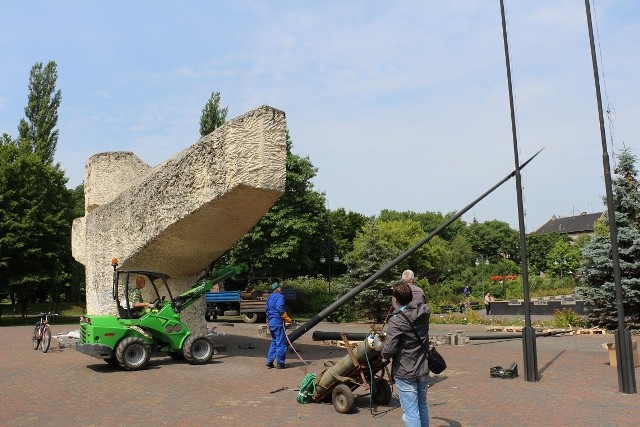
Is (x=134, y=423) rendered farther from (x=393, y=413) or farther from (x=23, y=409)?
(x=393, y=413)

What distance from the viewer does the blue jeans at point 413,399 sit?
223 inches

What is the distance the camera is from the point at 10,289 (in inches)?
1075

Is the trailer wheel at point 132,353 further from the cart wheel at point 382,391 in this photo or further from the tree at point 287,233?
the tree at point 287,233

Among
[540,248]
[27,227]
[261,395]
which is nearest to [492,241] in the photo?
[540,248]

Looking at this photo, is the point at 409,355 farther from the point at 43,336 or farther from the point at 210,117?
the point at 210,117

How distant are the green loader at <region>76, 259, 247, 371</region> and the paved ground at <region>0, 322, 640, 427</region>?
1.10ft

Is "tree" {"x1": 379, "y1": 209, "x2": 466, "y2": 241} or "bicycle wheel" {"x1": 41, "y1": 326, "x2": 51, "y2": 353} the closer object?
"bicycle wheel" {"x1": 41, "y1": 326, "x2": 51, "y2": 353}

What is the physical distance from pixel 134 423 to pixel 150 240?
6162mm

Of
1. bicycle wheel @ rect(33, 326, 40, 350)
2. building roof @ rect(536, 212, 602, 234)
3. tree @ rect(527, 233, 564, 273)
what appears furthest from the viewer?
building roof @ rect(536, 212, 602, 234)

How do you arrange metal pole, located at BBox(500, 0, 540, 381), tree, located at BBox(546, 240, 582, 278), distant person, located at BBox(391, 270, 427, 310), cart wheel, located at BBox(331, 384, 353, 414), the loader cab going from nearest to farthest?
distant person, located at BBox(391, 270, 427, 310) < cart wheel, located at BBox(331, 384, 353, 414) < metal pole, located at BBox(500, 0, 540, 381) < the loader cab < tree, located at BBox(546, 240, 582, 278)

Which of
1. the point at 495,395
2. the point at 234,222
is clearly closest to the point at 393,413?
the point at 495,395

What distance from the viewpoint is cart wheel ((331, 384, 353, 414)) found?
7727 mm

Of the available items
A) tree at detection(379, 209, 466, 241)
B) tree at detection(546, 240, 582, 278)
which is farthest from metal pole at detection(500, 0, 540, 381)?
tree at detection(379, 209, 466, 241)

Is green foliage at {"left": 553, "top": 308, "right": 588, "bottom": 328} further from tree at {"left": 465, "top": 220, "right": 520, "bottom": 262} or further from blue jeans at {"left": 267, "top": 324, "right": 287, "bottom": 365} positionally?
tree at {"left": 465, "top": 220, "right": 520, "bottom": 262}
